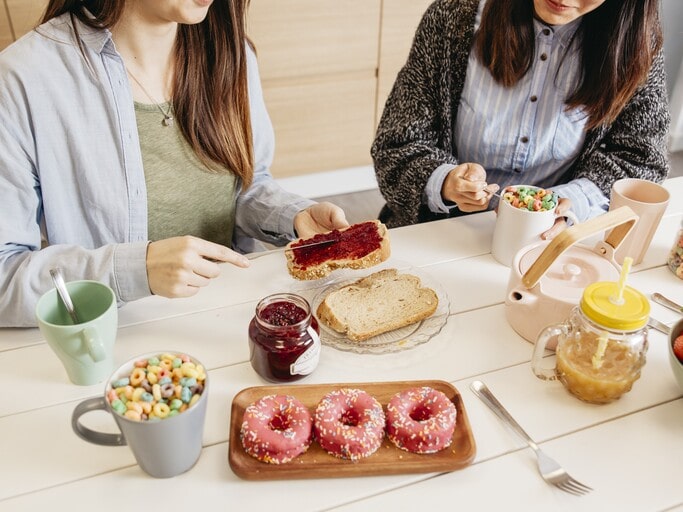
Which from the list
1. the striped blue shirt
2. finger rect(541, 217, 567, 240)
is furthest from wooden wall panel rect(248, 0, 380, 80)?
finger rect(541, 217, 567, 240)

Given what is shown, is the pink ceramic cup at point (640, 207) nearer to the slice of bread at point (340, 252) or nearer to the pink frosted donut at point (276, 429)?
the slice of bread at point (340, 252)

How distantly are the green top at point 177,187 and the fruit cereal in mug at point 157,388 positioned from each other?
62cm

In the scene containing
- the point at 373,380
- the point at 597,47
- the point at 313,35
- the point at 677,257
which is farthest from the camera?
the point at 313,35

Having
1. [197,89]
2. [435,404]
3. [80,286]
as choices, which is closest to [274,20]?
[197,89]

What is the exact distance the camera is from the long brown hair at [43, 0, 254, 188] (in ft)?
4.27

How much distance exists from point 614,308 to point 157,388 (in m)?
0.64

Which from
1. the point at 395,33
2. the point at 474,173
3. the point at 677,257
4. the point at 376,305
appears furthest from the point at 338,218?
the point at 395,33

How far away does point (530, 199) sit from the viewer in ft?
4.04

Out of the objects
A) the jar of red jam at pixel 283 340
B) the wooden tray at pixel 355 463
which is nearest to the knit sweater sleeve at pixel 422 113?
the jar of red jam at pixel 283 340

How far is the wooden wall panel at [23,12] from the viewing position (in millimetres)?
2301

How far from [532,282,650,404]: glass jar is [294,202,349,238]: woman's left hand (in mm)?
514

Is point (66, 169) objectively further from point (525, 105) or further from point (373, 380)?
point (525, 105)

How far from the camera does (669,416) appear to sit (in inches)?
36.6

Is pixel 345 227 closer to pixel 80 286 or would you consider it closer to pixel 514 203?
pixel 514 203
